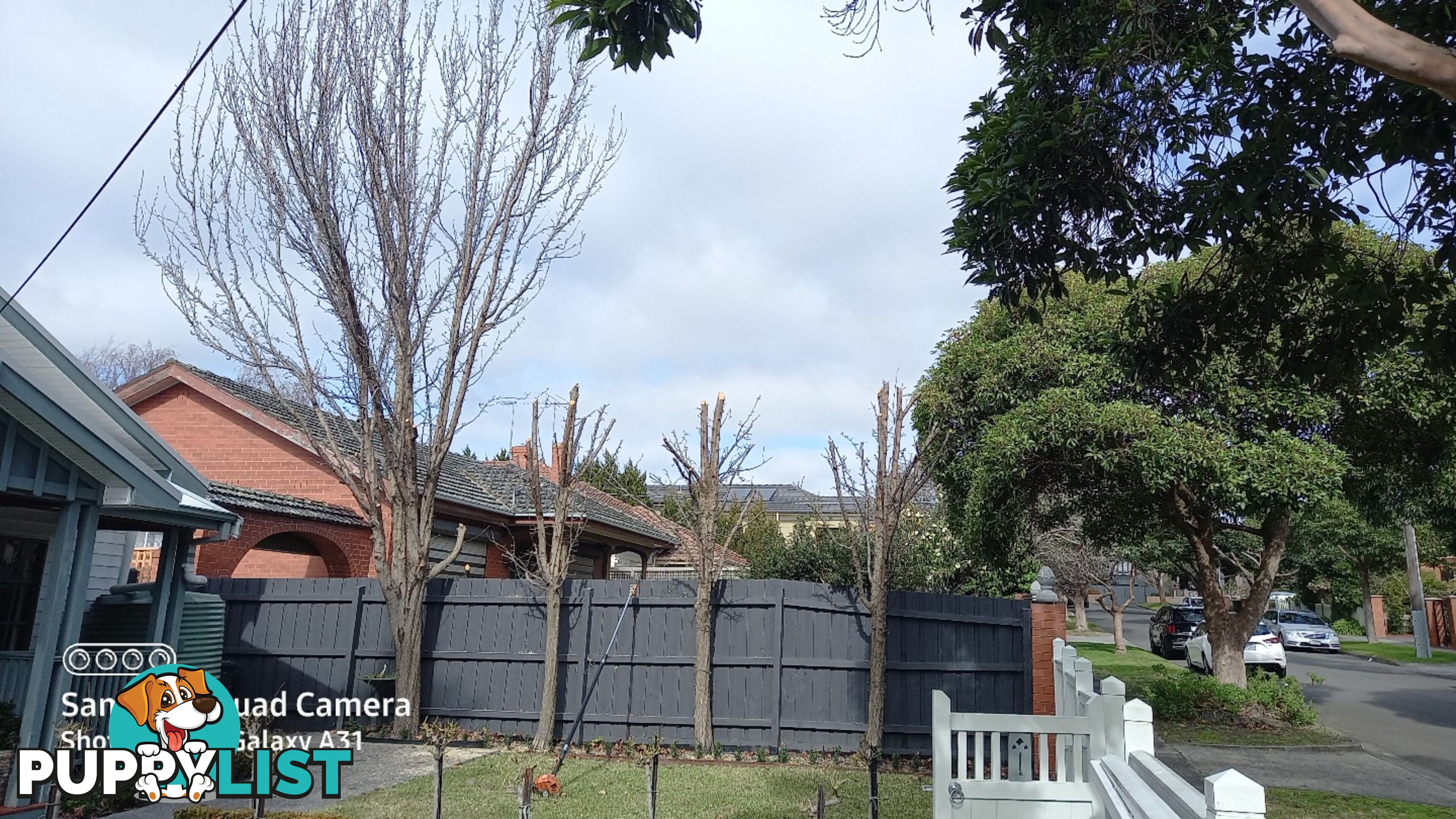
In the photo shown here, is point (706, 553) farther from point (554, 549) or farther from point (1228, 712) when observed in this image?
point (1228, 712)

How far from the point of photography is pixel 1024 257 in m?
7.11

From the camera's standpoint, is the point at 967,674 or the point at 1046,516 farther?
the point at 1046,516

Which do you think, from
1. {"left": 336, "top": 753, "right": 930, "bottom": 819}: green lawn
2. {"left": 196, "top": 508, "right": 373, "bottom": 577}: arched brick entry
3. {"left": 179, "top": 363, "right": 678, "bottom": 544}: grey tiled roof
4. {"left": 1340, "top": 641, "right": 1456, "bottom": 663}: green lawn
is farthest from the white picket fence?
{"left": 1340, "top": 641, "right": 1456, "bottom": 663}: green lawn

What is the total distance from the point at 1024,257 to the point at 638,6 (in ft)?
11.7

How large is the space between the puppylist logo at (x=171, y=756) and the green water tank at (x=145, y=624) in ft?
5.21

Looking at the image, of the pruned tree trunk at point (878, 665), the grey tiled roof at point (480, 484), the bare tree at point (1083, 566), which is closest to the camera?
the pruned tree trunk at point (878, 665)

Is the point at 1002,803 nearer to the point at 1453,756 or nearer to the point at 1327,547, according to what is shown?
the point at 1453,756

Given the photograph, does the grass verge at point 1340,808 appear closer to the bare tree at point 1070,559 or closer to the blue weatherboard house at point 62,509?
the bare tree at point 1070,559

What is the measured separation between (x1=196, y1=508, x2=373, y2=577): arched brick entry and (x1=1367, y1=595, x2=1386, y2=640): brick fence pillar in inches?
1530

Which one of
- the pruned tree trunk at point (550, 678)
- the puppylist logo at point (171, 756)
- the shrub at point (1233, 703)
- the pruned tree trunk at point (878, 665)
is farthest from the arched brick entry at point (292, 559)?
the shrub at point (1233, 703)

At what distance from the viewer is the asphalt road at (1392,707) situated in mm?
12477

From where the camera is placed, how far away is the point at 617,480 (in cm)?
2448

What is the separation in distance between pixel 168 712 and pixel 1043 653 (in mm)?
8627

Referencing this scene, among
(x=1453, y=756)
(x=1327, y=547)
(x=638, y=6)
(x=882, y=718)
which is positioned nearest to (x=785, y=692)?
(x=882, y=718)
